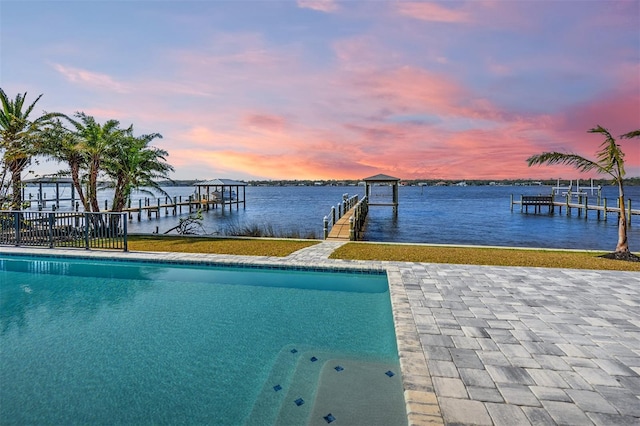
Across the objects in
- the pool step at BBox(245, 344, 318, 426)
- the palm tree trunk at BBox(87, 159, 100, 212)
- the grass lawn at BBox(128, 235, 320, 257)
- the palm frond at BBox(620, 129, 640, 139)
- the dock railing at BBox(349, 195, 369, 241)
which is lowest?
the pool step at BBox(245, 344, 318, 426)

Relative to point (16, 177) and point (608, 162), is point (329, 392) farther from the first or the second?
point (16, 177)

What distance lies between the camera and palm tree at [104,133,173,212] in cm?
1614

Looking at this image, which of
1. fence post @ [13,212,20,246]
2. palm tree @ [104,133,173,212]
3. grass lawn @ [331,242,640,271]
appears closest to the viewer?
grass lawn @ [331,242,640,271]

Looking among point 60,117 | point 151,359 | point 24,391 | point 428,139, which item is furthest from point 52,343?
point 428,139

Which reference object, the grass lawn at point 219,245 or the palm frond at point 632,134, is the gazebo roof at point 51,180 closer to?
the grass lawn at point 219,245

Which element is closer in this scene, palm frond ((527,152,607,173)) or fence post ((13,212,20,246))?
palm frond ((527,152,607,173))

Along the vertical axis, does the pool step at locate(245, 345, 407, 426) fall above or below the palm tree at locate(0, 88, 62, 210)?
below

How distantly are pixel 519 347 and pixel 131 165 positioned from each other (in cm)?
1722

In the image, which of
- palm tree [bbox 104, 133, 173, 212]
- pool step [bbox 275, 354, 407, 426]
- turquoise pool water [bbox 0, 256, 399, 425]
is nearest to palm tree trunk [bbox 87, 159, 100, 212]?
palm tree [bbox 104, 133, 173, 212]

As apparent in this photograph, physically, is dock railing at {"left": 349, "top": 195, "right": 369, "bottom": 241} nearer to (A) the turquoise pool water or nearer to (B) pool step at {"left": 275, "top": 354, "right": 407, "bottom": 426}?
(A) the turquoise pool water

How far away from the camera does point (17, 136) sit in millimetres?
14469

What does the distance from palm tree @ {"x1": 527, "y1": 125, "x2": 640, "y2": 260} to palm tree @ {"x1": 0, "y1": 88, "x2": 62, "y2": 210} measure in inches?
782

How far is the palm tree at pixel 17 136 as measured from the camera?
46.5 feet

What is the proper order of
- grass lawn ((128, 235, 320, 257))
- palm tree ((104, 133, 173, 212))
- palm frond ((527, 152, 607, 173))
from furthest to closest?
palm tree ((104, 133, 173, 212)) → palm frond ((527, 152, 607, 173)) → grass lawn ((128, 235, 320, 257))
